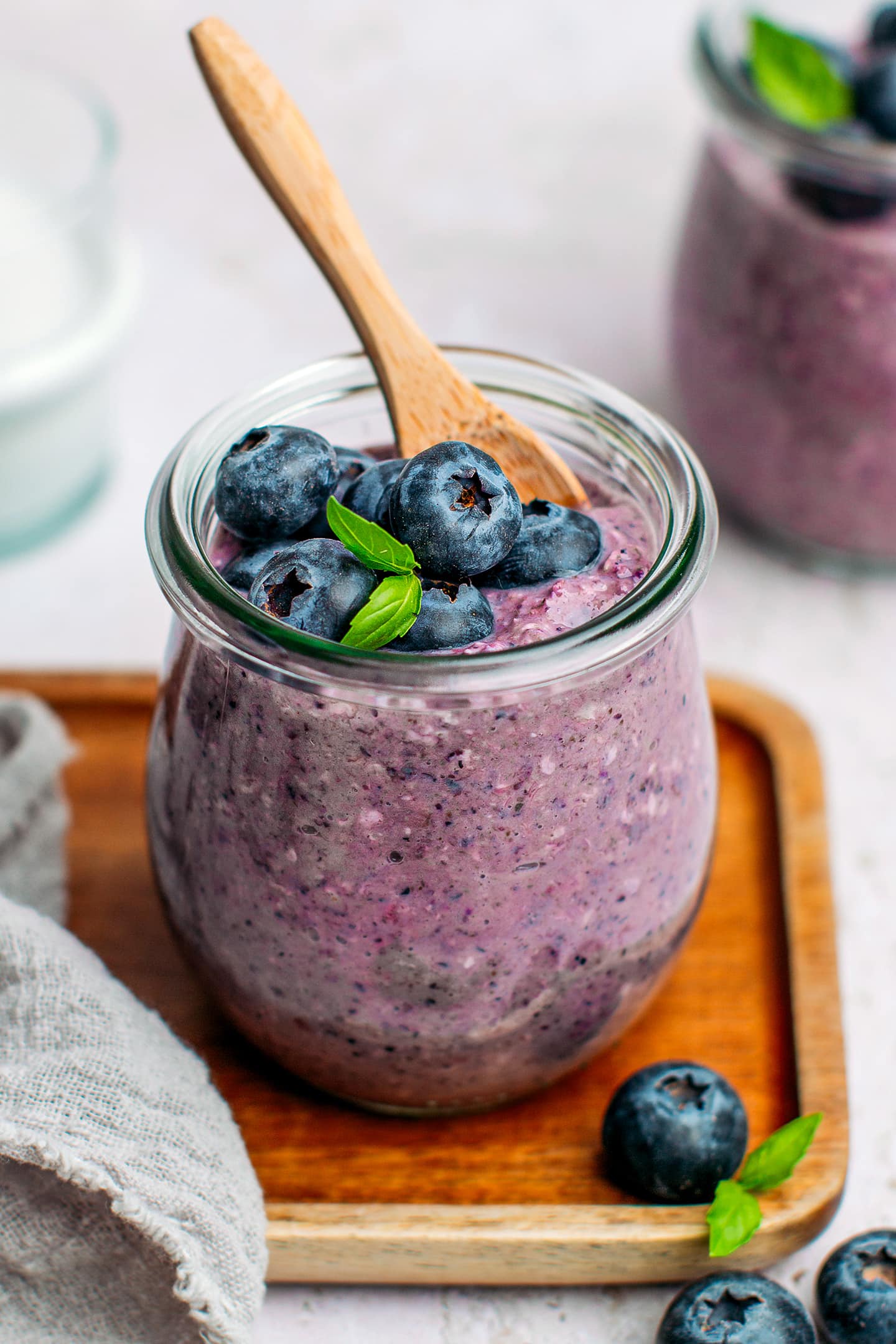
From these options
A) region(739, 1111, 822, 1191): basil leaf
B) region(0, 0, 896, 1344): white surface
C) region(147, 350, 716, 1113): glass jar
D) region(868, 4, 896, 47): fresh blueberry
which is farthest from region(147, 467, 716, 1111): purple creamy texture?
region(868, 4, 896, 47): fresh blueberry

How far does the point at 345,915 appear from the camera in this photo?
2.69 ft

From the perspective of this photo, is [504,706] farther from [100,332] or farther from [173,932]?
[100,332]

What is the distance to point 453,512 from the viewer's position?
78 cm

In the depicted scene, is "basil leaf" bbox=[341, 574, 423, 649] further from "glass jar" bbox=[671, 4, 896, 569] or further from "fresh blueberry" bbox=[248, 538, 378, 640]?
"glass jar" bbox=[671, 4, 896, 569]

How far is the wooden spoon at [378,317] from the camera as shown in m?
0.90

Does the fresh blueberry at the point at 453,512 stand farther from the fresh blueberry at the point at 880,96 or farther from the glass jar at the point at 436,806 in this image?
the fresh blueberry at the point at 880,96

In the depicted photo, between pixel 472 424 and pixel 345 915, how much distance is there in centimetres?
32

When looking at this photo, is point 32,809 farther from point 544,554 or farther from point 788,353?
point 788,353

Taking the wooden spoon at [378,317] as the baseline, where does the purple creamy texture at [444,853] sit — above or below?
below

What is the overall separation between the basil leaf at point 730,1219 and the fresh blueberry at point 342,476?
1.54 feet


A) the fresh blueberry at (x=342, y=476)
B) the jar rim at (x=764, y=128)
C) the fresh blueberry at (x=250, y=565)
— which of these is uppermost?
the jar rim at (x=764, y=128)

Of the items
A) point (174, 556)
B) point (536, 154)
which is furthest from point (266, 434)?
point (536, 154)

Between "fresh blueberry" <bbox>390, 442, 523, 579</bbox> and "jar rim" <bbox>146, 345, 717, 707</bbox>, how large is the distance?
0.24 feet

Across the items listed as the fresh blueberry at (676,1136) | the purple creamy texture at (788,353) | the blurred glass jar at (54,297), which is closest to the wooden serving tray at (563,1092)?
the fresh blueberry at (676,1136)
